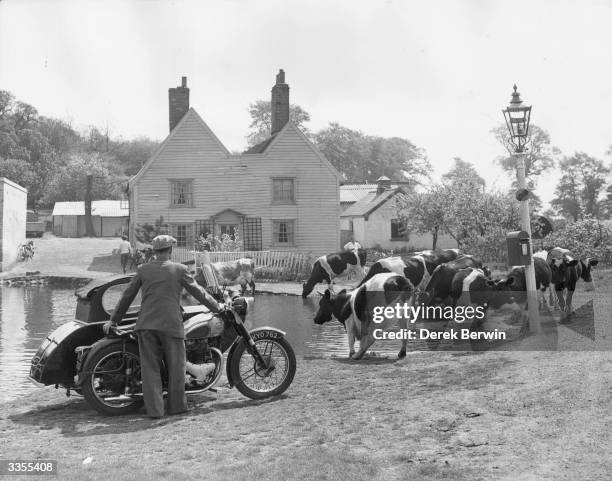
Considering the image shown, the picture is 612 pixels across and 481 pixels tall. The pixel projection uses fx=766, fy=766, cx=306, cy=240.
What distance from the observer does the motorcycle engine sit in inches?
352

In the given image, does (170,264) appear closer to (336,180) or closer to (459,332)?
(459,332)

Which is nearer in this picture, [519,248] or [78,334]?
[78,334]

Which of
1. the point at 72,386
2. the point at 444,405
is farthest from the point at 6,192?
the point at 444,405

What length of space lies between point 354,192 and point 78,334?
187ft

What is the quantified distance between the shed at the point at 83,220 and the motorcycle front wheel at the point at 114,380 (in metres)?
62.1

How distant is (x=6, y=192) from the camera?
Result: 125 ft

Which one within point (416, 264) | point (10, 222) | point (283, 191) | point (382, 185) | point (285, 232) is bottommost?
point (416, 264)

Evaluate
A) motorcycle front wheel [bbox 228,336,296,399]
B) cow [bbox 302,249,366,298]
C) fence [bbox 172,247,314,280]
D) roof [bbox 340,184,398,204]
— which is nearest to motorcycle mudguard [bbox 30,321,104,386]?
motorcycle front wheel [bbox 228,336,296,399]

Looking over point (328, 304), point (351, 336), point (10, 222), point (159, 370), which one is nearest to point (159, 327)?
point (159, 370)

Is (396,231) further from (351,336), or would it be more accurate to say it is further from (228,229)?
(351,336)

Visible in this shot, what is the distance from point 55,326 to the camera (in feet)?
57.5

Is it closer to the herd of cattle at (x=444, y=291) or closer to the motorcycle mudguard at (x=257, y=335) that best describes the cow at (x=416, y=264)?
the herd of cattle at (x=444, y=291)

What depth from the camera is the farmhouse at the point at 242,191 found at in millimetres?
40750

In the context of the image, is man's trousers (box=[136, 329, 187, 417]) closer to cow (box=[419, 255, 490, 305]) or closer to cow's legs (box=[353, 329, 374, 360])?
cow's legs (box=[353, 329, 374, 360])
